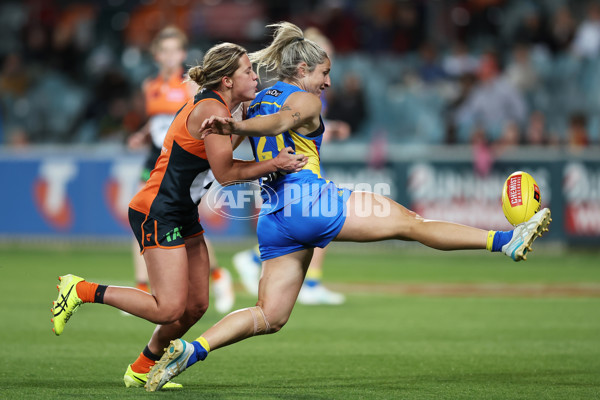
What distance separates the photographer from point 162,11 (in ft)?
70.5

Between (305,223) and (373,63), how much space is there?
14.5 meters

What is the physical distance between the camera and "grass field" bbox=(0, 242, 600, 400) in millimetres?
6027

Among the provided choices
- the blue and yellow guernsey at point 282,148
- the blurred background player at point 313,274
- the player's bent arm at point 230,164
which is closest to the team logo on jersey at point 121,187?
the blurred background player at point 313,274

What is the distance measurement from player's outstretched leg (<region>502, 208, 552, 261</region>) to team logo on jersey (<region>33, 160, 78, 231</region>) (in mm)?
12962

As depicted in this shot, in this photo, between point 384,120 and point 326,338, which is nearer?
point 326,338

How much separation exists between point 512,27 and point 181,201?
590 inches

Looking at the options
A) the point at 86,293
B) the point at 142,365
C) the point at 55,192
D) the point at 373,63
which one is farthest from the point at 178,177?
the point at 373,63

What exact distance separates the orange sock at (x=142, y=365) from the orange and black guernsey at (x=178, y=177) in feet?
3.22

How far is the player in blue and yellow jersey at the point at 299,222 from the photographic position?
5684 mm

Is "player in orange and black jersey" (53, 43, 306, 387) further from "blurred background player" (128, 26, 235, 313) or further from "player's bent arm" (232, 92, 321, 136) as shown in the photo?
"blurred background player" (128, 26, 235, 313)

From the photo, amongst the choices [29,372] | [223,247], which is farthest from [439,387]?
[223,247]

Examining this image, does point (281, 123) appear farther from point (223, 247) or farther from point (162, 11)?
point (162, 11)

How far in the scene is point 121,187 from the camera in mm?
17062

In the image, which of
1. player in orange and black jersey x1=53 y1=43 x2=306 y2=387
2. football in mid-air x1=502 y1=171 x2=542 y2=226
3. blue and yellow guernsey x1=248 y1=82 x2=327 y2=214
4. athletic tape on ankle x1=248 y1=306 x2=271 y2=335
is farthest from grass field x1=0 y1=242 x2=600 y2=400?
blue and yellow guernsey x1=248 y1=82 x2=327 y2=214
